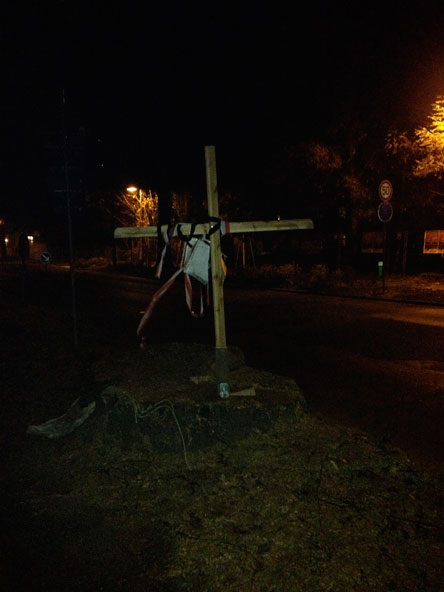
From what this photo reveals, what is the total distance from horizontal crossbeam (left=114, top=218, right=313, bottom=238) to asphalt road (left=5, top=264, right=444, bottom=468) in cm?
222

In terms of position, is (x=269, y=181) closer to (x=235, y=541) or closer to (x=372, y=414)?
(x=372, y=414)

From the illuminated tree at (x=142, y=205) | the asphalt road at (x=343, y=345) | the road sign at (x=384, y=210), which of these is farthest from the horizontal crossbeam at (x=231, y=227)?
the illuminated tree at (x=142, y=205)

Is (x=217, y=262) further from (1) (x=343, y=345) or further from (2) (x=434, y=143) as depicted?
(2) (x=434, y=143)

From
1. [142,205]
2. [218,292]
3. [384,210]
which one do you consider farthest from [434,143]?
[142,205]

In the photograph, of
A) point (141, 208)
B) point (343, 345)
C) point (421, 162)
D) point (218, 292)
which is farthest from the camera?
point (141, 208)

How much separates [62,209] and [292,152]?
45.4ft

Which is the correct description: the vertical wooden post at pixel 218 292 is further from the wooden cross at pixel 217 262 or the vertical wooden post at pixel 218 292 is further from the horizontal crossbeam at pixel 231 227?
the horizontal crossbeam at pixel 231 227

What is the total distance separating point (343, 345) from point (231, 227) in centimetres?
574

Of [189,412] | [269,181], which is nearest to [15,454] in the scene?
[189,412]

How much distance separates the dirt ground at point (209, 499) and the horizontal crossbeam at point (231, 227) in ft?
4.72

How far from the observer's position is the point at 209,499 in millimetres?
3463

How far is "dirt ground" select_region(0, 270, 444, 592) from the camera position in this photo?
110 inches

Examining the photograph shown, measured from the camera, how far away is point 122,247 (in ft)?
157

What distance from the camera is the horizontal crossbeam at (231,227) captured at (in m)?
4.39
